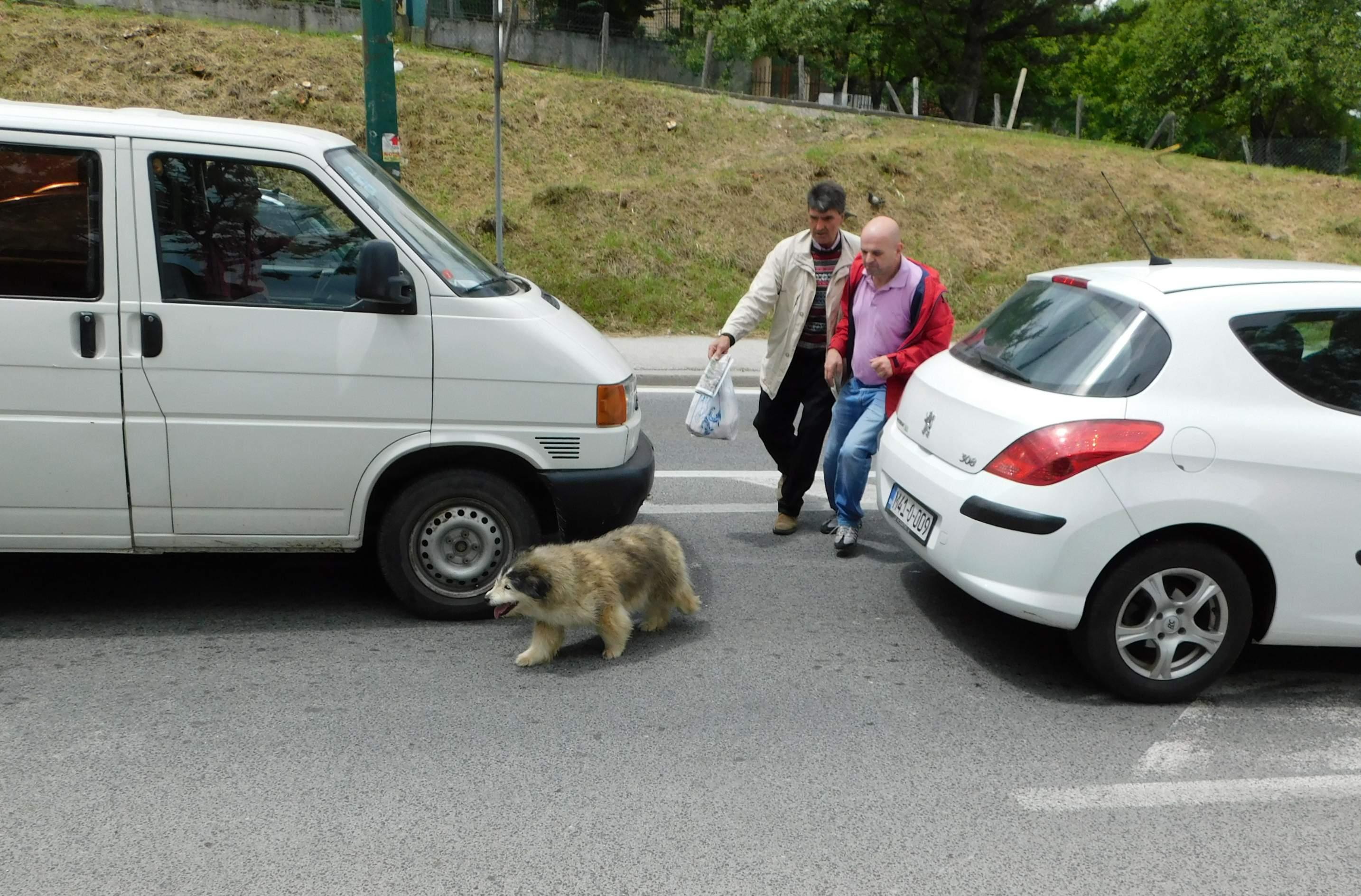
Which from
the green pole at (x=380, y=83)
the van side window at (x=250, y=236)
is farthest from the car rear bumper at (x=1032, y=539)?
the green pole at (x=380, y=83)

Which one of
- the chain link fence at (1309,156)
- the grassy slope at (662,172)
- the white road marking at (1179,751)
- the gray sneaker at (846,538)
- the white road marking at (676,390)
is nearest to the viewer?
the white road marking at (1179,751)

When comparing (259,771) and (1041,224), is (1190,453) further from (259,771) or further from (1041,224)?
(1041,224)

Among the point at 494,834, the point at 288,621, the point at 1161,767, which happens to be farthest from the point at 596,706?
the point at 1161,767

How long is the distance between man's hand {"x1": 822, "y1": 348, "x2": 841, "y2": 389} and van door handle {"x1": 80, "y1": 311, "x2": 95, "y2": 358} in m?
3.54

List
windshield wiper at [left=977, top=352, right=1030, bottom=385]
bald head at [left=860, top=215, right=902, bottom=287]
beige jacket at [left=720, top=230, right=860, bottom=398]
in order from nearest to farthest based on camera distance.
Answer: windshield wiper at [left=977, top=352, right=1030, bottom=385] < bald head at [left=860, top=215, right=902, bottom=287] < beige jacket at [left=720, top=230, right=860, bottom=398]

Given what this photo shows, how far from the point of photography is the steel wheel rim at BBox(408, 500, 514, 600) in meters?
5.10

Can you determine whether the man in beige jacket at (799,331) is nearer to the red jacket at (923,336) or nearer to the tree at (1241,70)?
the red jacket at (923,336)

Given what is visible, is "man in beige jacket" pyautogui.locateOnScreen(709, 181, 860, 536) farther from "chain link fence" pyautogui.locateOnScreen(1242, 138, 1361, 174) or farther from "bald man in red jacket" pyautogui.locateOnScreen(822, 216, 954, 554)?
"chain link fence" pyautogui.locateOnScreen(1242, 138, 1361, 174)

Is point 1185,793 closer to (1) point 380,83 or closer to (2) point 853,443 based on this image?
(2) point 853,443

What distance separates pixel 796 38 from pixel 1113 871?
34.4 metres

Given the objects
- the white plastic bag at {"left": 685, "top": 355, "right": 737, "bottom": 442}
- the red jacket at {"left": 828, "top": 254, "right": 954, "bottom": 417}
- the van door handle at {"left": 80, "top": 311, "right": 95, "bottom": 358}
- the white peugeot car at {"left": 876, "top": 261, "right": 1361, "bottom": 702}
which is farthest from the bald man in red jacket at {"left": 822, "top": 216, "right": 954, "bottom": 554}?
the van door handle at {"left": 80, "top": 311, "right": 95, "bottom": 358}

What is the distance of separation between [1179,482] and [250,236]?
378 cm

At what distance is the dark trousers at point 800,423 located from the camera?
6.74 metres

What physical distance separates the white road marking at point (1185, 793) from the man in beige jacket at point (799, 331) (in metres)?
3.02
